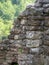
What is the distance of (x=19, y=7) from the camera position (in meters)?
62.4

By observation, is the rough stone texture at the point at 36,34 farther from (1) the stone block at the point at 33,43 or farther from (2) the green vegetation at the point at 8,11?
(2) the green vegetation at the point at 8,11

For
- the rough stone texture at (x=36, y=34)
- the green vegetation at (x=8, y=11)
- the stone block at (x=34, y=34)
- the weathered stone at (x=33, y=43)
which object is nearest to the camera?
the rough stone texture at (x=36, y=34)

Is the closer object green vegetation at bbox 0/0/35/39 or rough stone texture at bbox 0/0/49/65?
rough stone texture at bbox 0/0/49/65

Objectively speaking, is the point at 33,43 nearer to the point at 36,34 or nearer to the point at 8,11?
the point at 36,34

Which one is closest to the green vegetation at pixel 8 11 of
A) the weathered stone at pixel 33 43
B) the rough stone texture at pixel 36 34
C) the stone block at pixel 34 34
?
the rough stone texture at pixel 36 34

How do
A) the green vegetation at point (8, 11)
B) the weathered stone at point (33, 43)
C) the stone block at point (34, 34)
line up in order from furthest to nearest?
the green vegetation at point (8, 11) → the stone block at point (34, 34) → the weathered stone at point (33, 43)

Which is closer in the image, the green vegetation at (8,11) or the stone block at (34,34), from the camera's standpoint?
the stone block at (34,34)

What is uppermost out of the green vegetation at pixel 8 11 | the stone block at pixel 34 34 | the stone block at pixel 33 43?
the stone block at pixel 34 34

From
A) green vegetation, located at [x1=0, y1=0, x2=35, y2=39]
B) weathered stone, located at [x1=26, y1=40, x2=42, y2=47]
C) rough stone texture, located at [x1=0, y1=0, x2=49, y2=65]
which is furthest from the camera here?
green vegetation, located at [x1=0, y1=0, x2=35, y2=39]

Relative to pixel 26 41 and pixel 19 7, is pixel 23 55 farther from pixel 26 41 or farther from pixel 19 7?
pixel 19 7

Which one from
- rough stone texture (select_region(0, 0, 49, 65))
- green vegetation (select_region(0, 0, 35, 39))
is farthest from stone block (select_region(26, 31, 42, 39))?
green vegetation (select_region(0, 0, 35, 39))

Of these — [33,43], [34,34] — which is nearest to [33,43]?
[33,43]

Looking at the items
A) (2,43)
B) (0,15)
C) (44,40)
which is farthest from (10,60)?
(0,15)

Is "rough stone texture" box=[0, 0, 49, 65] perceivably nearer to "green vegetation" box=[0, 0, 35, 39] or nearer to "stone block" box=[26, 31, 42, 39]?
"stone block" box=[26, 31, 42, 39]
